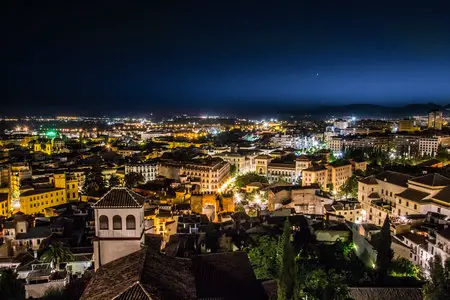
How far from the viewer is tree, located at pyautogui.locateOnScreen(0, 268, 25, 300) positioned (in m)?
14.4

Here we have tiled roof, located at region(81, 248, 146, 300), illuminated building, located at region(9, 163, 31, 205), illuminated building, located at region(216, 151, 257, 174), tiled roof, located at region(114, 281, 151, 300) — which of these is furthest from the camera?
illuminated building, located at region(216, 151, 257, 174)

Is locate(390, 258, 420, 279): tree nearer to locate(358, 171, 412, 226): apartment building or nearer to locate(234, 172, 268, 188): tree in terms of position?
locate(358, 171, 412, 226): apartment building

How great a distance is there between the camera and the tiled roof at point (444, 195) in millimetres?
23594

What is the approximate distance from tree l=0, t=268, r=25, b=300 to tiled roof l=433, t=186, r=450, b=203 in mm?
23199

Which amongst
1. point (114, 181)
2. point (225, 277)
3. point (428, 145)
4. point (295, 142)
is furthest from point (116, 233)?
point (295, 142)

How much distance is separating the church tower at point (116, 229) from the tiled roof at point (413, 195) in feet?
66.8

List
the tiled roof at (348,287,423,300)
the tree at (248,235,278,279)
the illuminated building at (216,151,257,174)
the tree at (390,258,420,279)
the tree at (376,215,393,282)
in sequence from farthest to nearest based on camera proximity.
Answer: the illuminated building at (216,151,257,174)
the tree at (390,258,420,279)
the tree at (376,215,393,282)
the tree at (248,235,278,279)
the tiled roof at (348,287,423,300)

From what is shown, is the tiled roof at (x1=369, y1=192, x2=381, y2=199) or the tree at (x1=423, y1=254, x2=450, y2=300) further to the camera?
the tiled roof at (x1=369, y1=192, x2=381, y2=199)

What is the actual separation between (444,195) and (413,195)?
2198 millimetres

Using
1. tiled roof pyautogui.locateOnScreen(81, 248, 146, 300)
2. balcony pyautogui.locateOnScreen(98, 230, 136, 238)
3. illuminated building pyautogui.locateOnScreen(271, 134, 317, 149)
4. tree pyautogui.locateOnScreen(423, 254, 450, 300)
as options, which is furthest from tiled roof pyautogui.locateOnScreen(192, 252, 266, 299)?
illuminated building pyautogui.locateOnScreen(271, 134, 317, 149)

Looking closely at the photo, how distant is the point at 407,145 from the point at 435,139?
586 centimetres

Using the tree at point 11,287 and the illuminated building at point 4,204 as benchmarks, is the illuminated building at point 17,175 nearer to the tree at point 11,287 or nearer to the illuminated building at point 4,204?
the illuminated building at point 4,204

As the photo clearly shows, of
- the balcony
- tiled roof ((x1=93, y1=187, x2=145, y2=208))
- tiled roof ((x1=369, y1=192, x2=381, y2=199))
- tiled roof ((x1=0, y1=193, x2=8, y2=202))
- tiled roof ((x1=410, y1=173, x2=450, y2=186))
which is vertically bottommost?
tiled roof ((x1=0, y1=193, x2=8, y2=202))

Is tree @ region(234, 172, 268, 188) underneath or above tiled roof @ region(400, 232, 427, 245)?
underneath
